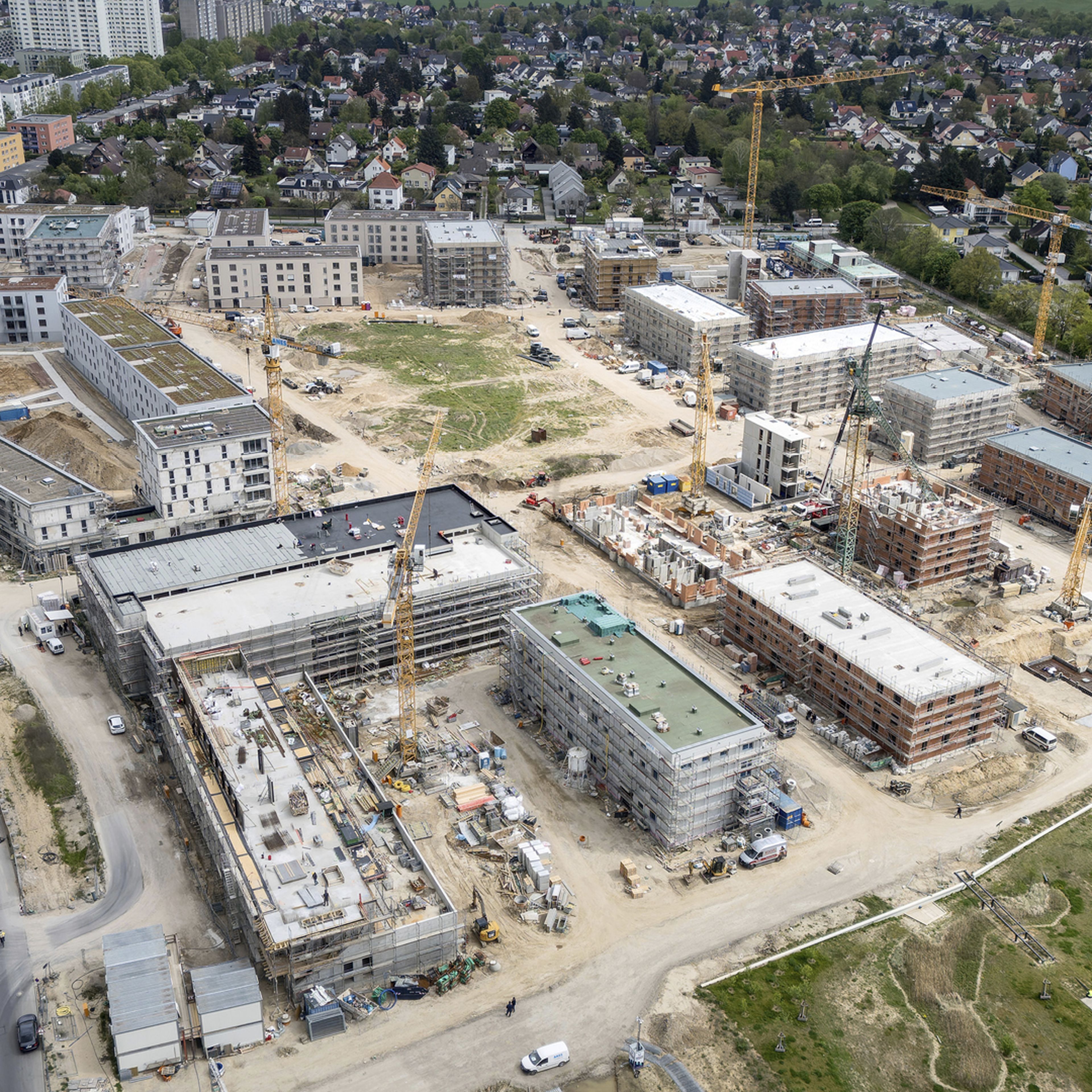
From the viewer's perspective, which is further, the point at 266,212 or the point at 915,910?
the point at 266,212

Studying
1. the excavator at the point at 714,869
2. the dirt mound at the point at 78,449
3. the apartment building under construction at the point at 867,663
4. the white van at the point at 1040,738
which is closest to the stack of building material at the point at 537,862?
the excavator at the point at 714,869

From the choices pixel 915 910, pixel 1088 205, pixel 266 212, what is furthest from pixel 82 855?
pixel 1088 205

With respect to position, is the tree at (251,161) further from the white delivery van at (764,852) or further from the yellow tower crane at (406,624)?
the white delivery van at (764,852)

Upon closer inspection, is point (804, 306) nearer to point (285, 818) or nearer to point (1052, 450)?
point (1052, 450)

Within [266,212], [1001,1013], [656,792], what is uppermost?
[266,212]

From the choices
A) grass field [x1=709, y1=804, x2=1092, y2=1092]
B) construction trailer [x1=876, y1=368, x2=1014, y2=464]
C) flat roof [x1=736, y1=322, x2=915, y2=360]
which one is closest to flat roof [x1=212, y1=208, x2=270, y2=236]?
flat roof [x1=736, y1=322, x2=915, y2=360]

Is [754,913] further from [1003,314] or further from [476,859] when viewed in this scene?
[1003,314]
